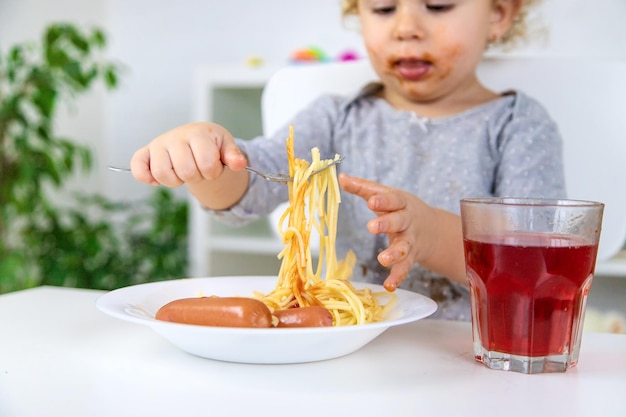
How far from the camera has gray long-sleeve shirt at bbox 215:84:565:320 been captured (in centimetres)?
121

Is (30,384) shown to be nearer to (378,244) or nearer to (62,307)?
(62,307)

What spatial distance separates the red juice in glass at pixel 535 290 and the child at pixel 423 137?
1.20ft

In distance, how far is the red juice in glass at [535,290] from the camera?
60 cm

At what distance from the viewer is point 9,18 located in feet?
8.52

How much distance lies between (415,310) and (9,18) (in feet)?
7.73

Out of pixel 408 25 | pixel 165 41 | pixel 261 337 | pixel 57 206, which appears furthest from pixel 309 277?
pixel 165 41

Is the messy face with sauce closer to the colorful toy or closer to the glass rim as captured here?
the glass rim

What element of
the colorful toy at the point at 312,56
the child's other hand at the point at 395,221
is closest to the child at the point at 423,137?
the child's other hand at the point at 395,221

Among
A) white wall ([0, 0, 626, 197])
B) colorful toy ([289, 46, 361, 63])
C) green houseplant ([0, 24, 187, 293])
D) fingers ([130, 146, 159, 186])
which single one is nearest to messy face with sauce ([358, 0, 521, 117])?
fingers ([130, 146, 159, 186])

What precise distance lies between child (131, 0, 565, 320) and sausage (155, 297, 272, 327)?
413 mm

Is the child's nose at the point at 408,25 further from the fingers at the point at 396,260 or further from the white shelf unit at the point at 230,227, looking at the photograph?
the white shelf unit at the point at 230,227

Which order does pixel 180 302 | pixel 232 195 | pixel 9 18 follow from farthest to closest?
1. pixel 9 18
2. pixel 232 195
3. pixel 180 302

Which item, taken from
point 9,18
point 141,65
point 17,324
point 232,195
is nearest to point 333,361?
point 17,324

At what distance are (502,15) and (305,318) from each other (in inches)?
37.3
